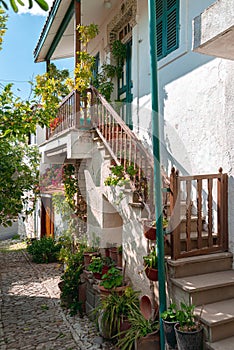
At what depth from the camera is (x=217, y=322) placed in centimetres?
362

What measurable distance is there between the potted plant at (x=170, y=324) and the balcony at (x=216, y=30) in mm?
2777

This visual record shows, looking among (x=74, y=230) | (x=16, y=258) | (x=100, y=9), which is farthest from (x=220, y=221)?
(x=16, y=258)

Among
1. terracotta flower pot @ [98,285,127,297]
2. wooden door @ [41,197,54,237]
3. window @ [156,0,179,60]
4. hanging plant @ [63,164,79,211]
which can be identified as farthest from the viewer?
wooden door @ [41,197,54,237]

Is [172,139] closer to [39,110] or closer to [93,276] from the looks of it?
[39,110]

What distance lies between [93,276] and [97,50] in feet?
23.5

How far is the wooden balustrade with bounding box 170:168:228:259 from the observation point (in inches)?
172

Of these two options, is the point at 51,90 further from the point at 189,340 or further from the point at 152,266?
the point at 189,340

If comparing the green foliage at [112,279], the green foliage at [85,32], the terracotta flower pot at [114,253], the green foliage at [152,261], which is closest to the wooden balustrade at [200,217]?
the green foliage at [152,261]

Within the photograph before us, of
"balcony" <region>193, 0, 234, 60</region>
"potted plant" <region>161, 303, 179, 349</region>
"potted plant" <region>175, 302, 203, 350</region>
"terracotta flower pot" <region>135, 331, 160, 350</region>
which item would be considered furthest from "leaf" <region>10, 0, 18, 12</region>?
"terracotta flower pot" <region>135, 331, 160, 350</region>

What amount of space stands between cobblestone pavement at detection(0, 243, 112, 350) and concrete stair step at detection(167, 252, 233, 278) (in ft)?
5.67

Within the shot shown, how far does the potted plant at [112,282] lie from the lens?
5.55 meters

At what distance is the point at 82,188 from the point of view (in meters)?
9.77

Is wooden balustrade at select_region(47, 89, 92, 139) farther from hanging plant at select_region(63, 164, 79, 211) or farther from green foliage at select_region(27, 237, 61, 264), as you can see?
green foliage at select_region(27, 237, 61, 264)

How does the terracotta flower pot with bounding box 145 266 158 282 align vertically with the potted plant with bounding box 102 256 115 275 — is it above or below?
above
